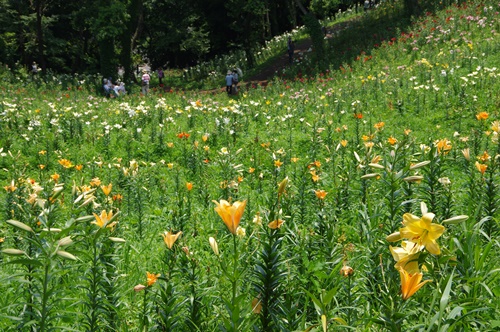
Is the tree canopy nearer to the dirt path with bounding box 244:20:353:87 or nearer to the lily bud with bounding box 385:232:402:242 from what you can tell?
the dirt path with bounding box 244:20:353:87

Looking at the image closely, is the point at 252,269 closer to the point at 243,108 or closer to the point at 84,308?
the point at 84,308

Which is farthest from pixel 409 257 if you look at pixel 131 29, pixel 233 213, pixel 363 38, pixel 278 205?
pixel 131 29

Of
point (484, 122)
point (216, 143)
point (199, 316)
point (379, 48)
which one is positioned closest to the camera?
point (199, 316)

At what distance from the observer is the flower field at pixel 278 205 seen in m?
1.90

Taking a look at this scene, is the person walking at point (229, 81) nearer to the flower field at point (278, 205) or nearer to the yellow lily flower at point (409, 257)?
the flower field at point (278, 205)

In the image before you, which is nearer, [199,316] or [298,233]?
[199,316]

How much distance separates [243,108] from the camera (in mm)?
11320

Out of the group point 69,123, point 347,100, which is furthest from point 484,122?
point 69,123

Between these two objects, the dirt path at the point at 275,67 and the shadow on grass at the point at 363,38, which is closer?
the shadow on grass at the point at 363,38

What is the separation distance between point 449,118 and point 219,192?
214 inches

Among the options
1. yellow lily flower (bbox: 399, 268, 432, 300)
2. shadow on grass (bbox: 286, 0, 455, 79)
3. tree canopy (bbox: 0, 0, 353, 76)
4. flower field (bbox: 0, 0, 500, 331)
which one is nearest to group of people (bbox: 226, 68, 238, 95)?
shadow on grass (bbox: 286, 0, 455, 79)

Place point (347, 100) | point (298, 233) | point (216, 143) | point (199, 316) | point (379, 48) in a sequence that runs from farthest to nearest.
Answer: point (379, 48) → point (347, 100) → point (216, 143) → point (298, 233) → point (199, 316)

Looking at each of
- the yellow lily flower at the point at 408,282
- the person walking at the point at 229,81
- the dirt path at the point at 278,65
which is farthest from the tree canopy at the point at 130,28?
the yellow lily flower at the point at 408,282

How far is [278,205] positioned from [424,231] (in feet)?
3.15
